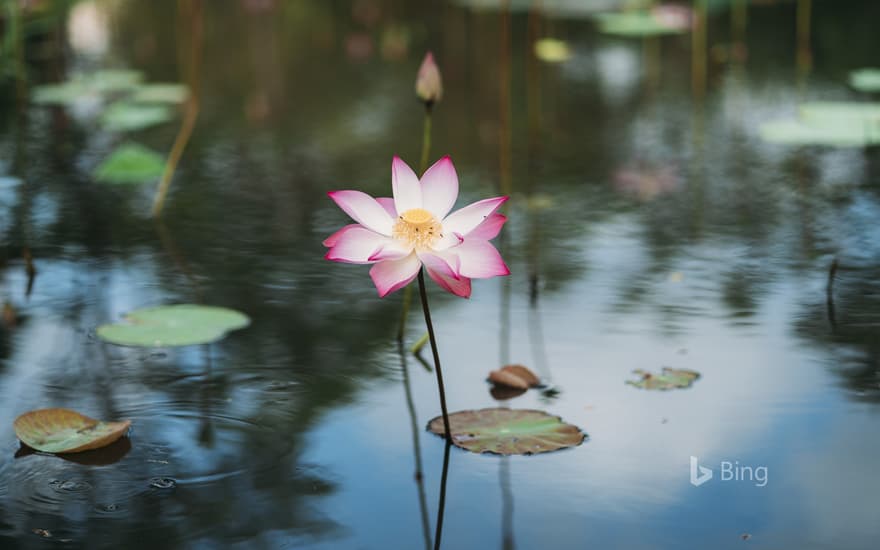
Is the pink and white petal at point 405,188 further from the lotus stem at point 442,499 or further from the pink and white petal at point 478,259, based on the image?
the lotus stem at point 442,499

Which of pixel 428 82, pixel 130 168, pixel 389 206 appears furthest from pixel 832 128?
pixel 389 206

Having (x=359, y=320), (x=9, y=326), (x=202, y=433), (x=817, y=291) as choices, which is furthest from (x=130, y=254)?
(x=817, y=291)

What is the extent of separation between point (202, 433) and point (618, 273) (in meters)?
0.87

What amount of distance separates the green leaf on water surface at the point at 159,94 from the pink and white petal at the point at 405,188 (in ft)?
7.01

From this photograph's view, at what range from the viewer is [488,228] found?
1.23 m

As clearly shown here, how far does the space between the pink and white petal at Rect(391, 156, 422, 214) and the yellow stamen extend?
31mm

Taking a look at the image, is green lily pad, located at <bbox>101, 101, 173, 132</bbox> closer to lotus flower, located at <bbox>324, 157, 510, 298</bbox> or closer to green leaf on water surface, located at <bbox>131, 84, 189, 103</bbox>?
green leaf on water surface, located at <bbox>131, 84, 189, 103</bbox>

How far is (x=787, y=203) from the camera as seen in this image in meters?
2.38

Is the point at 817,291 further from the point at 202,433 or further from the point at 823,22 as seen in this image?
the point at 823,22

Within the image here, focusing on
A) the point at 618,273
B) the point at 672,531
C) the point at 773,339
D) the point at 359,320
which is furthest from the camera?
the point at 618,273

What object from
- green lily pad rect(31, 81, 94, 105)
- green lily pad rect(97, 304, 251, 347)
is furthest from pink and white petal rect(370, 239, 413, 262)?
green lily pad rect(31, 81, 94, 105)

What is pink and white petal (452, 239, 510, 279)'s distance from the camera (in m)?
1.20

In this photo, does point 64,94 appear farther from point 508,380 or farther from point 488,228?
point 488,228

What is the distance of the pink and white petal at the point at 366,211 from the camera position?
124 centimetres
